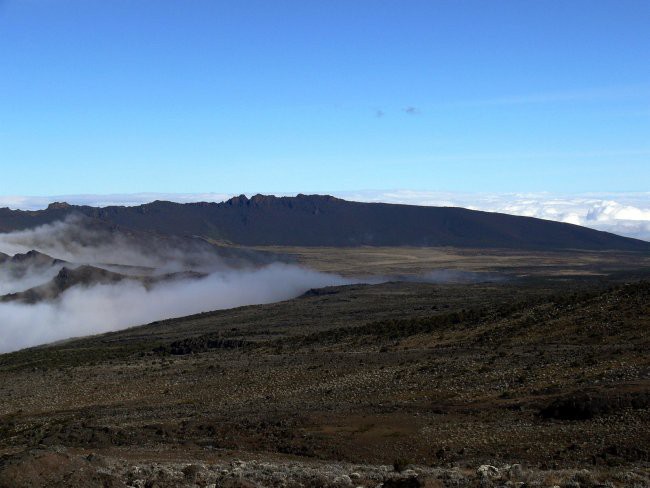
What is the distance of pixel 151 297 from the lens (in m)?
102

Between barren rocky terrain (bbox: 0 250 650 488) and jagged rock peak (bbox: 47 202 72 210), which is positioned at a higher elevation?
jagged rock peak (bbox: 47 202 72 210)

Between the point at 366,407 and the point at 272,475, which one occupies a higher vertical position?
the point at 272,475

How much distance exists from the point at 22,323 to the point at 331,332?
53.8 m

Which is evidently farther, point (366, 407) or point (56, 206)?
point (56, 206)

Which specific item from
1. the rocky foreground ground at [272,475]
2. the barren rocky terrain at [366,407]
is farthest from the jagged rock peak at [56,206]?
the rocky foreground ground at [272,475]

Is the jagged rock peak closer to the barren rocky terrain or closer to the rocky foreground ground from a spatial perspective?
the barren rocky terrain

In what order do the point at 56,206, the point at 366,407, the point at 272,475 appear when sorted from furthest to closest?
the point at 56,206 < the point at 366,407 < the point at 272,475

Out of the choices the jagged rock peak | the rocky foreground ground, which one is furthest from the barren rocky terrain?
the jagged rock peak

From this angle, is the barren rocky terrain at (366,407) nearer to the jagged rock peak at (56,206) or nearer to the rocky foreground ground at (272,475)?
the rocky foreground ground at (272,475)

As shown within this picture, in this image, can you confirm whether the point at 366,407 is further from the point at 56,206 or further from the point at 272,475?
the point at 56,206

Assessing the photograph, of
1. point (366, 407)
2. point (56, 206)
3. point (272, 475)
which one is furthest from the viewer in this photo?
point (56, 206)

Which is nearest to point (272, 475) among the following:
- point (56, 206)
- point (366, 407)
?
point (366, 407)

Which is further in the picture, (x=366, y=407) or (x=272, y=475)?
(x=366, y=407)

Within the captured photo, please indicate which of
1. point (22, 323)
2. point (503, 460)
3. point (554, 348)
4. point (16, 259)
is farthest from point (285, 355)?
point (16, 259)
